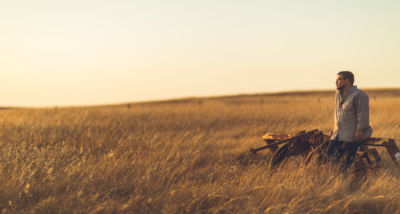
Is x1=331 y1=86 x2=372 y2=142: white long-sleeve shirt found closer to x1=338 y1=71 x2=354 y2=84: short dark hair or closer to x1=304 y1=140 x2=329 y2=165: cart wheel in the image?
x1=338 y1=71 x2=354 y2=84: short dark hair

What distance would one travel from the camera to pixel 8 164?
4.93 m

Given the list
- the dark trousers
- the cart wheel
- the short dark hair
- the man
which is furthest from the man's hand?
the short dark hair

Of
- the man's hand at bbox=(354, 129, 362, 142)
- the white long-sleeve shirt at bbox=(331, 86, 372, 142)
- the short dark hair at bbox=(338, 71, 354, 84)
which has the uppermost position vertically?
the short dark hair at bbox=(338, 71, 354, 84)

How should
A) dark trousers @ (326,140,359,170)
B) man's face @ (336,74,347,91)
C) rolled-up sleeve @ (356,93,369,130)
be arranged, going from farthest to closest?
dark trousers @ (326,140,359,170)
man's face @ (336,74,347,91)
rolled-up sleeve @ (356,93,369,130)

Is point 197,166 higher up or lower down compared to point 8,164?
lower down

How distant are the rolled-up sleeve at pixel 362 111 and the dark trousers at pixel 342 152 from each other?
378 mm

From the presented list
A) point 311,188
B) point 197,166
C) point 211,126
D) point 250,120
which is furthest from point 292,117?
point 311,188

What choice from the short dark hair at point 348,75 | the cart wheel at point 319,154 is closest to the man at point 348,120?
the short dark hair at point 348,75

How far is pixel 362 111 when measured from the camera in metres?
4.63

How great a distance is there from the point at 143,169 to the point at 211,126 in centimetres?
776

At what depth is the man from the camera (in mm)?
4656

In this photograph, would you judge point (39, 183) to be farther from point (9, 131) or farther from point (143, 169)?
point (9, 131)

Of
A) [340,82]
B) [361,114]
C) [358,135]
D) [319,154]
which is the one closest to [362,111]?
[361,114]

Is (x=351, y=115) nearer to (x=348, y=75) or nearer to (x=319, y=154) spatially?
(x=348, y=75)
